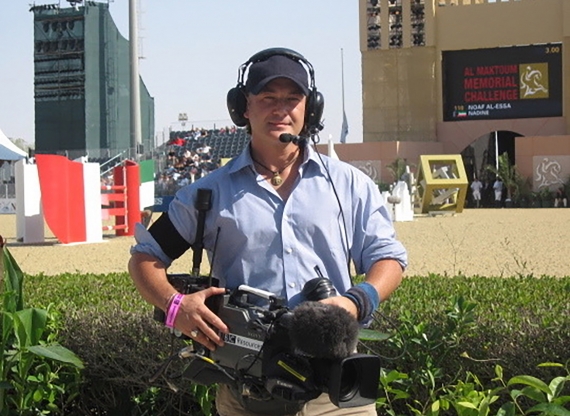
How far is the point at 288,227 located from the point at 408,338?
1.02 m

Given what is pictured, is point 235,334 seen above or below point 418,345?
above

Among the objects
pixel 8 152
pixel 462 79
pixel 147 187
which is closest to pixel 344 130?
pixel 462 79

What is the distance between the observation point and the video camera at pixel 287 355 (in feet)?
6.95

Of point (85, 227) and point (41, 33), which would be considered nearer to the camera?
point (85, 227)

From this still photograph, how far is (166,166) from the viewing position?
3825 cm

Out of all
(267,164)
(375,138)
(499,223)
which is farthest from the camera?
(375,138)

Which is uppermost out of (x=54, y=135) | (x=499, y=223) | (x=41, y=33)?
(x=41, y=33)

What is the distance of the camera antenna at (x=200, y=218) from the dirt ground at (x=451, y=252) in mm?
6216

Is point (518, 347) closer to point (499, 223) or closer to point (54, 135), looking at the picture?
point (499, 223)

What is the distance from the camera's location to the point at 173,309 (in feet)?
7.86

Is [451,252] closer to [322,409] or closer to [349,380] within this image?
[322,409]

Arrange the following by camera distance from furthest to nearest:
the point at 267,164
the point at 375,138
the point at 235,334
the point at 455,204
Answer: the point at 375,138 < the point at 455,204 < the point at 267,164 < the point at 235,334

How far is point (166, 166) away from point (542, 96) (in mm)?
15592

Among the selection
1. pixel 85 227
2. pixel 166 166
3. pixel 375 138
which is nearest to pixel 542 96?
pixel 375 138
